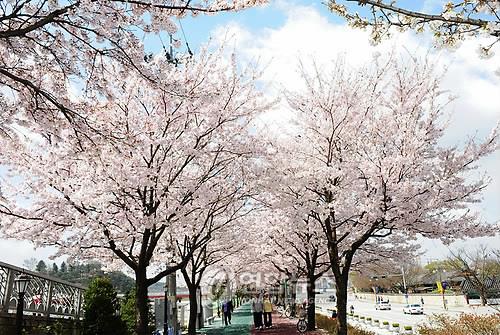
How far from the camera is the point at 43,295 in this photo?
1165cm

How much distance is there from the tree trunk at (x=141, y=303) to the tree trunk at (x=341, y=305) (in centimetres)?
523

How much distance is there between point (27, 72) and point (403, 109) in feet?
30.7

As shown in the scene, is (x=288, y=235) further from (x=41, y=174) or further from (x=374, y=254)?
(x=41, y=174)

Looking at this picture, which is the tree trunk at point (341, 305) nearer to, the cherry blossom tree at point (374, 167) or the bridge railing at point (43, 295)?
the cherry blossom tree at point (374, 167)

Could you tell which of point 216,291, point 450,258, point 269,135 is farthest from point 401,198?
point 450,258

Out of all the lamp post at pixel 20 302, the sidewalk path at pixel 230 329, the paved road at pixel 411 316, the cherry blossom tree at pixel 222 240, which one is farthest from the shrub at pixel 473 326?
the paved road at pixel 411 316

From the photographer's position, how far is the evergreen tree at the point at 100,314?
12.7 m

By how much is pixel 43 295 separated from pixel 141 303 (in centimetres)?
326

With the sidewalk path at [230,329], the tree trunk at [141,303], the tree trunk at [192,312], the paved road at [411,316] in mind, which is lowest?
the paved road at [411,316]

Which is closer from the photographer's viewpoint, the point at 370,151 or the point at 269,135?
the point at 370,151

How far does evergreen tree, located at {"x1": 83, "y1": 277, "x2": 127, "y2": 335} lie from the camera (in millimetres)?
12727

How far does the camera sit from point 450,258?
59594 millimetres

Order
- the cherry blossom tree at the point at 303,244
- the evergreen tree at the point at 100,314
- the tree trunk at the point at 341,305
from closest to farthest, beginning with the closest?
1. the tree trunk at the point at 341,305
2. the evergreen tree at the point at 100,314
3. the cherry blossom tree at the point at 303,244

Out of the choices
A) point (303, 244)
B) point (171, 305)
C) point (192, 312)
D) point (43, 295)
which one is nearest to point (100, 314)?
point (43, 295)
